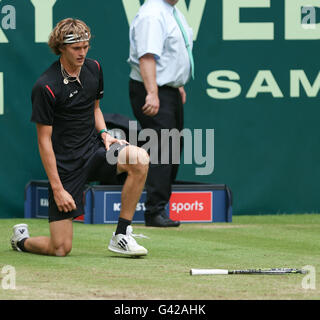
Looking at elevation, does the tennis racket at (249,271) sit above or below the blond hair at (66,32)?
below

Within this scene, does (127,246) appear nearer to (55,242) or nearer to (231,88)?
(55,242)

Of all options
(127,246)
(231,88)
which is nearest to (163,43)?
(231,88)

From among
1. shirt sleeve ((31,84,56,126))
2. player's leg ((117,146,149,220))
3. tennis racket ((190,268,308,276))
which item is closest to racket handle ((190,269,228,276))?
tennis racket ((190,268,308,276))

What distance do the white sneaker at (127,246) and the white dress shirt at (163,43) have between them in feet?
6.24

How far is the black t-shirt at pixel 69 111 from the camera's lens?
16.7ft

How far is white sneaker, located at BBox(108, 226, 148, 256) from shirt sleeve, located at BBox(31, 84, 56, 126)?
76cm

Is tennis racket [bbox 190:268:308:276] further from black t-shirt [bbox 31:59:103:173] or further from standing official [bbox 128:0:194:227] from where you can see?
standing official [bbox 128:0:194:227]

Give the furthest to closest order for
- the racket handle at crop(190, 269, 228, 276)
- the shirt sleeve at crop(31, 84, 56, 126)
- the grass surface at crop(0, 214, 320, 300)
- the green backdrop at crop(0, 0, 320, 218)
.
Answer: the green backdrop at crop(0, 0, 320, 218) < the shirt sleeve at crop(31, 84, 56, 126) < the racket handle at crop(190, 269, 228, 276) < the grass surface at crop(0, 214, 320, 300)

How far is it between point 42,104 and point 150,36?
1.82m

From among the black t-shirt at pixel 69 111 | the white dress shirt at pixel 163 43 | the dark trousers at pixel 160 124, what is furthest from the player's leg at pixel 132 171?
the white dress shirt at pixel 163 43

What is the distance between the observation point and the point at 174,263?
4969 mm

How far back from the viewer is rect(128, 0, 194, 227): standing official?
6.75 m

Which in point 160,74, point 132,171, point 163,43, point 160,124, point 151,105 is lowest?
point 132,171

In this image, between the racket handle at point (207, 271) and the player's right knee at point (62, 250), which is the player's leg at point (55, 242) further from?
the racket handle at point (207, 271)
